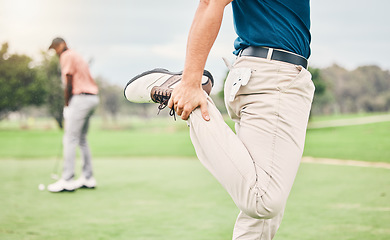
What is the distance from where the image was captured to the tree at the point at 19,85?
35.6 metres

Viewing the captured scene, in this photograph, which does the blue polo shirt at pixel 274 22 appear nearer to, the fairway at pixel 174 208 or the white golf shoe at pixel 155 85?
the white golf shoe at pixel 155 85

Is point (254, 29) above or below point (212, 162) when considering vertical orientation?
above

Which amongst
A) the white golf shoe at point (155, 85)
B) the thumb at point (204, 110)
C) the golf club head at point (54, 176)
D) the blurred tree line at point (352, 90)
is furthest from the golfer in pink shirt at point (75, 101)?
the blurred tree line at point (352, 90)

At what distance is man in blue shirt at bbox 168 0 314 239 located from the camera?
6.84 feet

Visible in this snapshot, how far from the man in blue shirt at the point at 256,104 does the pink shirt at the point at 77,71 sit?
3.88 metres

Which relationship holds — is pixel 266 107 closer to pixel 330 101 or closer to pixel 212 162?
pixel 212 162

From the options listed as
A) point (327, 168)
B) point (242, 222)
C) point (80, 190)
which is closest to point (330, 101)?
point (327, 168)

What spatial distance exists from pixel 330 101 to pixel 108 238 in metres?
37.1

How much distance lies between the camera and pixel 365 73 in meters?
39.1

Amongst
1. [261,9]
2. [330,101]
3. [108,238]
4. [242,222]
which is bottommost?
[330,101]

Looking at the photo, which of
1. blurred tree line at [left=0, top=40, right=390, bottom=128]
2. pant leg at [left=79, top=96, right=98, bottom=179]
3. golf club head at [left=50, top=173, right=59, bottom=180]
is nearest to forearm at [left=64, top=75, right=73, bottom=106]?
pant leg at [left=79, top=96, right=98, bottom=179]

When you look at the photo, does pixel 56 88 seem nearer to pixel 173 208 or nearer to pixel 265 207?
pixel 173 208

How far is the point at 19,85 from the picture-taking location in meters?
36.2

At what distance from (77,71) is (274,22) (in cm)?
412
